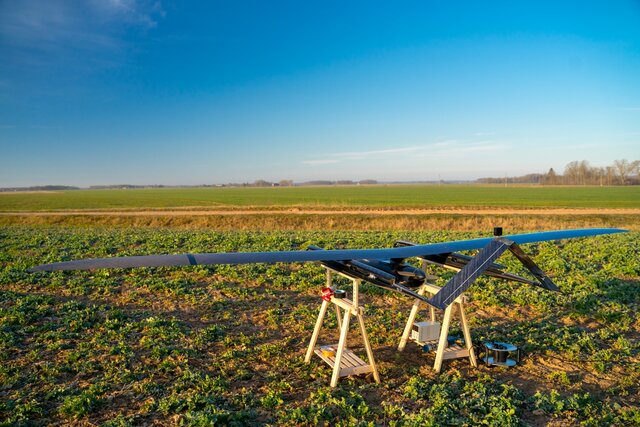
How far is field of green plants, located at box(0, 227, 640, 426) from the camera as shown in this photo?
24.0 feet

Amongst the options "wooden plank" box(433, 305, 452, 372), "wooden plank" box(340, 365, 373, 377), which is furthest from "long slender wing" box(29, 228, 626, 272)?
"wooden plank" box(340, 365, 373, 377)

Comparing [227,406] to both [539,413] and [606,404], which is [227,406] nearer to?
[539,413]

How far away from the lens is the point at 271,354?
999 centimetres

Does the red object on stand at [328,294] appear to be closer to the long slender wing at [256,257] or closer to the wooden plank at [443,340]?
the long slender wing at [256,257]

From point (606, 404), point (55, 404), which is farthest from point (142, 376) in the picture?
point (606, 404)

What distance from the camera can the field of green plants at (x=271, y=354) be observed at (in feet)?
24.0

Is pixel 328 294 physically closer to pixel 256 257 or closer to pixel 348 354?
pixel 348 354

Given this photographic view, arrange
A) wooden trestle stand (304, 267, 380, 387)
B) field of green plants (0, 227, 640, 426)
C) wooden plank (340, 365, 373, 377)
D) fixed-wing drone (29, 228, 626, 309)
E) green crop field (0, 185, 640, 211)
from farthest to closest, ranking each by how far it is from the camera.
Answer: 1. green crop field (0, 185, 640, 211)
2. wooden plank (340, 365, 373, 377)
3. wooden trestle stand (304, 267, 380, 387)
4. field of green plants (0, 227, 640, 426)
5. fixed-wing drone (29, 228, 626, 309)

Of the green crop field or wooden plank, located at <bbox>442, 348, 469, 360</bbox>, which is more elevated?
the green crop field

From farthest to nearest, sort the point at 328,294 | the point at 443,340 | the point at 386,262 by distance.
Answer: the point at 443,340, the point at 386,262, the point at 328,294

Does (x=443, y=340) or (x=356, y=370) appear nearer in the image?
(x=356, y=370)

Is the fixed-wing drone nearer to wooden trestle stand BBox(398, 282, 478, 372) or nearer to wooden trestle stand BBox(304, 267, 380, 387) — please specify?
wooden trestle stand BBox(304, 267, 380, 387)

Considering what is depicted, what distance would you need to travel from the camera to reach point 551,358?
9.85m

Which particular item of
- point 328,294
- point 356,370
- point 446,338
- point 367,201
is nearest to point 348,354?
point 356,370
